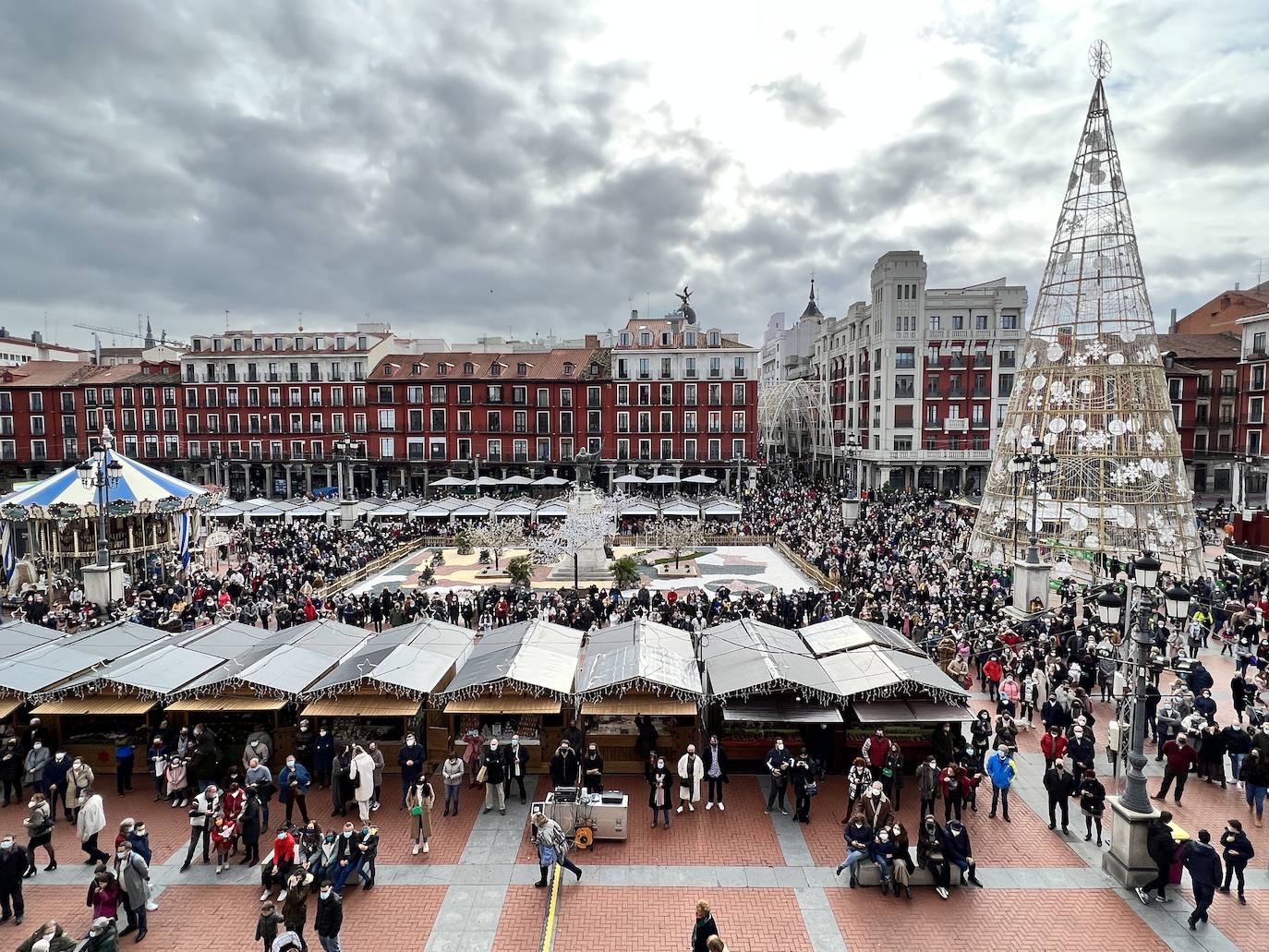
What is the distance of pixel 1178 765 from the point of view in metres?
11.7

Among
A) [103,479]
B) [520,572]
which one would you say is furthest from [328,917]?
[103,479]

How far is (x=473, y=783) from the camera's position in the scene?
1298cm

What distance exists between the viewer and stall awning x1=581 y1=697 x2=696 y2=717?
1305 cm

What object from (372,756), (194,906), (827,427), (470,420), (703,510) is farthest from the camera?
(827,427)

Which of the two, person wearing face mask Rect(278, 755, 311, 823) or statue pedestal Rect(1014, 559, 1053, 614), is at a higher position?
statue pedestal Rect(1014, 559, 1053, 614)

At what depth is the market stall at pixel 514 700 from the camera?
43.2ft

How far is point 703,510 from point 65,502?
2742cm

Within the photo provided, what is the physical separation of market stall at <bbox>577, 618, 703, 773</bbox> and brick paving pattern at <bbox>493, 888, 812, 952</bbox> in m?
3.42

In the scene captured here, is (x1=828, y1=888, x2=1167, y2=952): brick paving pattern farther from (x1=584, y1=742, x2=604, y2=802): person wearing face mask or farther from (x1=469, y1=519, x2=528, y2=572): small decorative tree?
(x1=469, y1=519, x2=528, y2=572): small decorative tree

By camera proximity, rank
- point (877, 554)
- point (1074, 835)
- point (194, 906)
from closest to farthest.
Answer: point (194, 906) < point (1074, 835) < point (877, 554)

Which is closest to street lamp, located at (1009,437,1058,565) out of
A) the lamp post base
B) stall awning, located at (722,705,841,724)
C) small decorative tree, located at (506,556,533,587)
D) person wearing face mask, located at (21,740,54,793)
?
stall awning, located at (722,705,841,724)

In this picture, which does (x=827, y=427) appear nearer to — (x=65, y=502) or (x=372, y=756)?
(x=65, y=502)

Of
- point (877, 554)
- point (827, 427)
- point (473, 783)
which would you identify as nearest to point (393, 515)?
point (877, 554)

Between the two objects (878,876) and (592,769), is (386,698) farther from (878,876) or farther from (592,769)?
(878,876)
